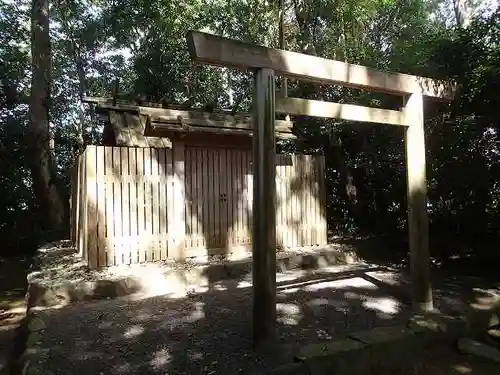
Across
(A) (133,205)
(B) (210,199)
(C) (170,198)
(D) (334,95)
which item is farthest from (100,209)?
(D) (334,95)

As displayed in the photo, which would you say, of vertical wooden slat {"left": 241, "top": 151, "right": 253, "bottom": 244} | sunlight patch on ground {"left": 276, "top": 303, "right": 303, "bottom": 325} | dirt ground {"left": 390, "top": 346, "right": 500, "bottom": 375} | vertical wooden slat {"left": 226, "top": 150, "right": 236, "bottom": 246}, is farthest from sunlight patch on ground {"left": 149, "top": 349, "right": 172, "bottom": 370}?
vertical wooden slat {"left": 241, "top": 151, "right": 253, "bottom": 244}

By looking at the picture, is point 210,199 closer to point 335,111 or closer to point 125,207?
point 125,207

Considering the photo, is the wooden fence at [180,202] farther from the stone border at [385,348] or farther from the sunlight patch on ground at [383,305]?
the stone border at [385,348]

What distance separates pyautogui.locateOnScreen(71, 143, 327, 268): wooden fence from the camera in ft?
22.1

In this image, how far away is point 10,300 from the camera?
7.87 m

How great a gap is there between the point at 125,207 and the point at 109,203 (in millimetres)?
280

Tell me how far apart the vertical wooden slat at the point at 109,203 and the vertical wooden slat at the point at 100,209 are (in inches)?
2.0

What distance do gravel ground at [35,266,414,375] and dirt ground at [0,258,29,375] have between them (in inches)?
29.9

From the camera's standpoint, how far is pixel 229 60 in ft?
12.3

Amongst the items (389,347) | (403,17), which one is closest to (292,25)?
(403,17)

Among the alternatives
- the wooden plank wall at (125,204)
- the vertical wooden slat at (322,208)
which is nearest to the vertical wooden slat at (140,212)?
the wooden plank wall at (125,204)

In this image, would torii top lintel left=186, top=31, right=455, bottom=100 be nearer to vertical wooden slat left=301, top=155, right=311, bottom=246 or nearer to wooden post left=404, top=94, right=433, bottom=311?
wooden post left=404, top=94, right=433, bottom=311

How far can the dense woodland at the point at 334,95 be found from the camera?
7.00 m

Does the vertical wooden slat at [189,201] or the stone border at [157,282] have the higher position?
the vertical wooden slat at [189,201]
